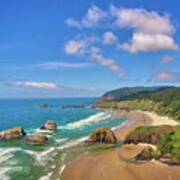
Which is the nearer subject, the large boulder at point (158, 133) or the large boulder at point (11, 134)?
the large boulder at point (158, 133)

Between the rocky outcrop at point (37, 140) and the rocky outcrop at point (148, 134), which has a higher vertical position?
the rocky outcrop at point (148, 134)

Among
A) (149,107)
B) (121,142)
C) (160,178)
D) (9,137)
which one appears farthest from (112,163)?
(149,107)

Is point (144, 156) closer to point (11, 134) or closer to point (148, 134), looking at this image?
point (148, 134)

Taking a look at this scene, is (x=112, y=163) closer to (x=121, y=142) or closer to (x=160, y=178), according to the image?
(x=160, y=178)

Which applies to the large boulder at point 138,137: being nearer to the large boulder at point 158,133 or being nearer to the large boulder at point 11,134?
the large boulder at point 158,133

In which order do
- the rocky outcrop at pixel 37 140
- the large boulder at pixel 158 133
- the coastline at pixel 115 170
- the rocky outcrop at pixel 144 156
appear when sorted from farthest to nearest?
the rocky outcrop at pixel 37 140, the large boulder at pixel 158 133, the rocky outcrop at pixel 144 156, the coastline at pixel 115 170

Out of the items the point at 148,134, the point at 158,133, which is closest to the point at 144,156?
the point at 158,133

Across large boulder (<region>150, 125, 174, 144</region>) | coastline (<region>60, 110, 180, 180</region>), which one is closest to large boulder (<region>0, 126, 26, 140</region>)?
coastline (<region>60, 110, 180, 180</region>)

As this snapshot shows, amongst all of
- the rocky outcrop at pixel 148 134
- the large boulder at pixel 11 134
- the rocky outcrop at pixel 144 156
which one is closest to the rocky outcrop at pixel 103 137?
the rocky outcrop at pixel 148 134
